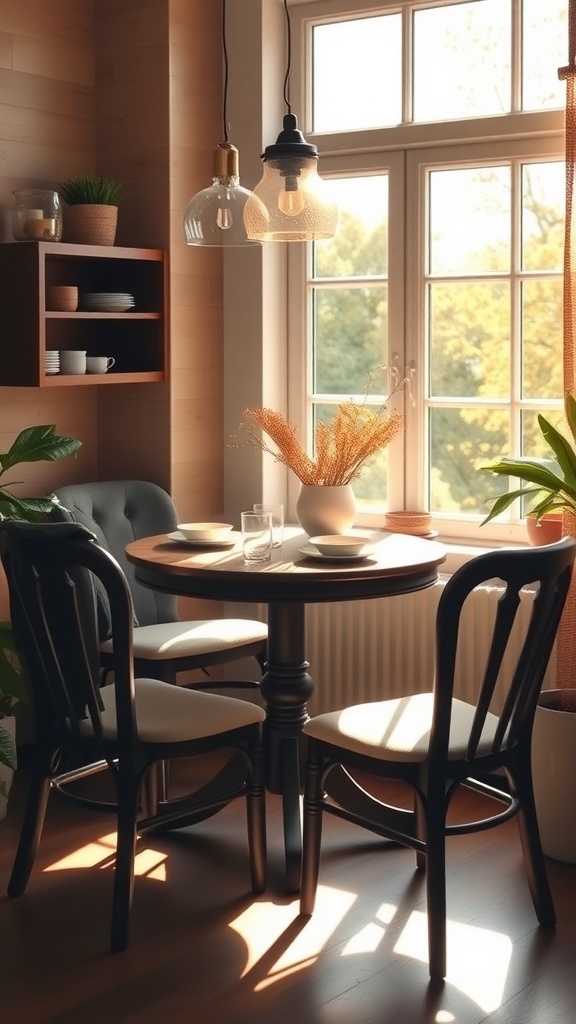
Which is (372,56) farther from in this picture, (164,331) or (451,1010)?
(451,1010)

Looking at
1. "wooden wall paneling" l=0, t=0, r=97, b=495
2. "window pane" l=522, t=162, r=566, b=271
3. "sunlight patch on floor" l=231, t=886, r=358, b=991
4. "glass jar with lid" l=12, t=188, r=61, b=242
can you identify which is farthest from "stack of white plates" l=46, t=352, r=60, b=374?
"sunlight patch on floor" l=231, t=886, r=358, b=991

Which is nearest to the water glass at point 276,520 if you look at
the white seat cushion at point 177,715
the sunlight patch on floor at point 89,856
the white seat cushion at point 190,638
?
the white seat cushion at point 190,638

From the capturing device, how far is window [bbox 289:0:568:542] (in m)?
4.00

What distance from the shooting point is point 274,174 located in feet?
9.74

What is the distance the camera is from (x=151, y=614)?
413 cm

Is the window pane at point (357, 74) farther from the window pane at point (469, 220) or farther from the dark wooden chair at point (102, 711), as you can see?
the dark wooden chair at point (102, 711)

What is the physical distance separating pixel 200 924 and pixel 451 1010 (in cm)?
68

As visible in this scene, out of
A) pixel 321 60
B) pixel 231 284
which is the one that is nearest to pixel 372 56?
pixel 321 60

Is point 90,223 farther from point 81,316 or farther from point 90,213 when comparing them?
point 81,316

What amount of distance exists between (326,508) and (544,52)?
1643mm

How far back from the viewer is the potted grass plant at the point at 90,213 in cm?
416

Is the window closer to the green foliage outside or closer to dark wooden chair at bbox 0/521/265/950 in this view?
the green foliage outside

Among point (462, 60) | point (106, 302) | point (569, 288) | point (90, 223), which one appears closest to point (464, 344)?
point (569, 288)

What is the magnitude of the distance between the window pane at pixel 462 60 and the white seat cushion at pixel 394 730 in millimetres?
2053
